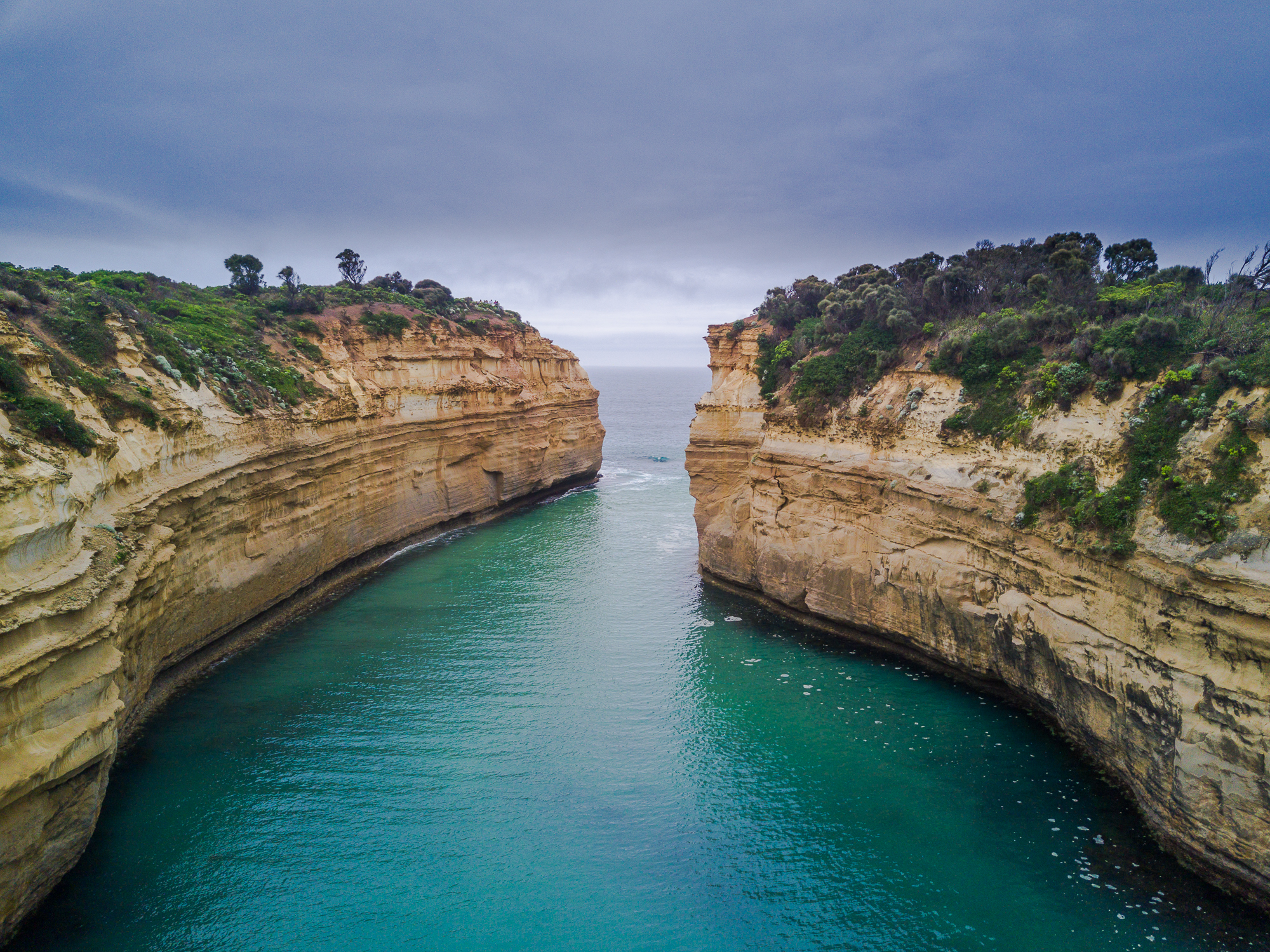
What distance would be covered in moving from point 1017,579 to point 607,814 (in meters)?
10.2

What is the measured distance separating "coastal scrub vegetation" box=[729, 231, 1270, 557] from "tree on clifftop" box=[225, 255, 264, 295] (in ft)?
94.5

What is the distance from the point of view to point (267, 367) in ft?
82.3

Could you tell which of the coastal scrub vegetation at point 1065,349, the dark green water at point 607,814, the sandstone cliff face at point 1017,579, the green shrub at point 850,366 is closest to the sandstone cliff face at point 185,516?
the dark green water at point 607,814

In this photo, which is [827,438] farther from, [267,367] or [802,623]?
[267,367]

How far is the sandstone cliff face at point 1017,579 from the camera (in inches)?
407

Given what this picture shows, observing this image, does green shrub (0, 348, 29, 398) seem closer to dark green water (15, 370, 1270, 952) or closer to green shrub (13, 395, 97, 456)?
green shrub (13, 395, 97, 456)

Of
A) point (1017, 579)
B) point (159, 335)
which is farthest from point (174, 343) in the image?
point (1017, 579)

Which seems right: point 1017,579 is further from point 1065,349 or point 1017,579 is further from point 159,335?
point 159,335

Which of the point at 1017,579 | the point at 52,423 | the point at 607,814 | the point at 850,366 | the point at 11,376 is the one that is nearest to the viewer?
the point at 607,814

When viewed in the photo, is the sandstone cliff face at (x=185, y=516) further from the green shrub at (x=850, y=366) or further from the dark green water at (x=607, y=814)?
the green shrub at (x=850, y=366)

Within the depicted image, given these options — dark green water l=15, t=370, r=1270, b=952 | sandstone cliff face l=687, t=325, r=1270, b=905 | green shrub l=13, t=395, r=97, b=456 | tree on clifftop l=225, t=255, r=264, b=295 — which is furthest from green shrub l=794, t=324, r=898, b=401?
tree on clifftop l=225, t=255, r=264, b=295

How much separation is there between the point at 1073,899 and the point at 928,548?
26.8ft

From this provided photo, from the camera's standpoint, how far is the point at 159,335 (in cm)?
2075

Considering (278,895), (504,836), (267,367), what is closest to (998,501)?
(504,836)
